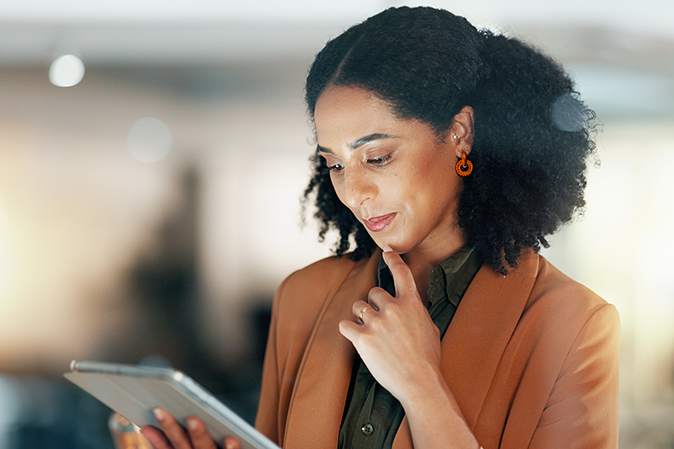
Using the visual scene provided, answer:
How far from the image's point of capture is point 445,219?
674 millimetres

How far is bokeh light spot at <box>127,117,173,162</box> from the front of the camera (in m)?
0.89

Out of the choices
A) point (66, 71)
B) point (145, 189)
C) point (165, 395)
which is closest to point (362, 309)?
point (165, 395)

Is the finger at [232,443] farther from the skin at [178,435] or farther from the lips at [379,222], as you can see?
the lips at [379,222]

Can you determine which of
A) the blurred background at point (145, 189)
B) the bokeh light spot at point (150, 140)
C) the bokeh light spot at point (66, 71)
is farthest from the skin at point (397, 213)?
the bokeh light spot at point (66, 71)

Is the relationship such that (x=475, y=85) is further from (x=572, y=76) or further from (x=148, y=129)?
(x=148, y=129)

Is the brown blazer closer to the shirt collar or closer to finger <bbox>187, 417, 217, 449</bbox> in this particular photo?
the shirt collar

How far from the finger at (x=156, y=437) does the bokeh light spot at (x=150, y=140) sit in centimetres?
47

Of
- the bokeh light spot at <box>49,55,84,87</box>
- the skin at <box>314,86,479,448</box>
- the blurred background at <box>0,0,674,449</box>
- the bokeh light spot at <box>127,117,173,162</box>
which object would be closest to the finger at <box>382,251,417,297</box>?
the skin at <box>314,86,479,448</box>

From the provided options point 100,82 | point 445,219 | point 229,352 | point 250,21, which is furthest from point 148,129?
point 445,219

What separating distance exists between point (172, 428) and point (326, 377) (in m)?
0.22

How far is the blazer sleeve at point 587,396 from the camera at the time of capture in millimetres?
578

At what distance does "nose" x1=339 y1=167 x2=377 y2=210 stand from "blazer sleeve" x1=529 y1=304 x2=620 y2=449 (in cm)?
29

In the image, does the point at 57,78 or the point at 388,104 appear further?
the point at 57,78

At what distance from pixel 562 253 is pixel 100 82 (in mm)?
766
